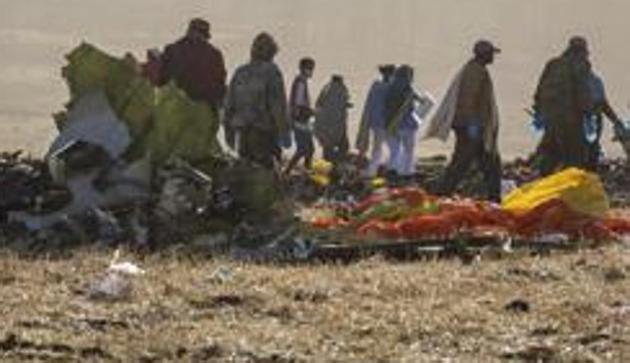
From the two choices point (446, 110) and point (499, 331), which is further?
point (446, 110)

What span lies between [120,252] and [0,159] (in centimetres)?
331

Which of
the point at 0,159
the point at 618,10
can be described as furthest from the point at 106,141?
the point at 618,10

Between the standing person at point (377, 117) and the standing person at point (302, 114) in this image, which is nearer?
the standing person at point (377, 117)

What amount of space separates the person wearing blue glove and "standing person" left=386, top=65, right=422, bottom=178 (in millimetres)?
4918

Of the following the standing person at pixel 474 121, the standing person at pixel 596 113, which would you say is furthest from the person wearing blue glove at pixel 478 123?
the standing person at pixel 596 113

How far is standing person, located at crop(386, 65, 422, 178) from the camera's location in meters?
21.7

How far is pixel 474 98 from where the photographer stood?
1623 cm

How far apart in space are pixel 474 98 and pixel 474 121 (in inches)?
7.9

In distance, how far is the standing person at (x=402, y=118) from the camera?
71.1ft

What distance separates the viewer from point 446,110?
54.4ft

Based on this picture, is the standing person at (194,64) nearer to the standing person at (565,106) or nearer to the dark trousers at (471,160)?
the dark trousers at (471,160)

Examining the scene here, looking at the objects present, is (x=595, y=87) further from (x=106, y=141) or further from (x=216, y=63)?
(x=106, y=141)

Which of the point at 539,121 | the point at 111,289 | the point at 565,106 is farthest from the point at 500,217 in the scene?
the point at 539,121

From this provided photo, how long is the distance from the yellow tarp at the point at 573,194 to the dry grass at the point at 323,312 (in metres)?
1.56
